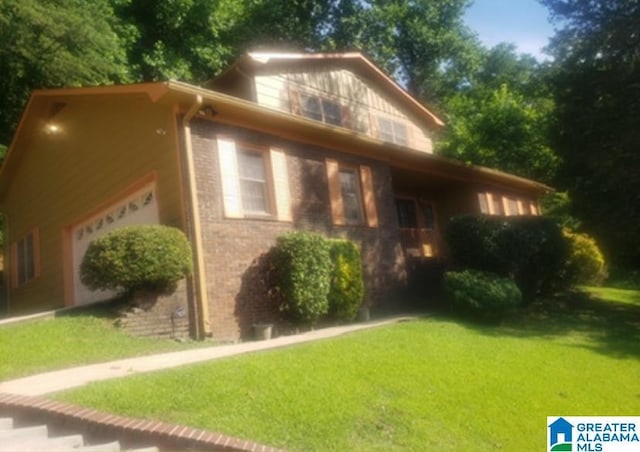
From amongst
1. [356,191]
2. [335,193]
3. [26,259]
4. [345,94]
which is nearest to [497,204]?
[345,94]

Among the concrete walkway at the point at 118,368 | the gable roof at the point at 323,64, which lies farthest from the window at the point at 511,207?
the concrete walkway at the point at 118,368

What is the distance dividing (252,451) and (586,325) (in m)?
9.61

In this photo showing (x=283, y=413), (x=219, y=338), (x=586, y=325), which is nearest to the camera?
(x=283, y=413)

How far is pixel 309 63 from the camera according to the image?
1548cm

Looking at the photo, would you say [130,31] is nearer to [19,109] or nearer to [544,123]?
[19,109]

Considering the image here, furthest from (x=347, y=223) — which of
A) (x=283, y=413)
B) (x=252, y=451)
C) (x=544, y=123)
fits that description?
(x=544, y=123)

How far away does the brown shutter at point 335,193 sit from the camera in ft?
38.4

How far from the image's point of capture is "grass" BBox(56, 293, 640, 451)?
465 cm

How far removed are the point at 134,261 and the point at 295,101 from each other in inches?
336

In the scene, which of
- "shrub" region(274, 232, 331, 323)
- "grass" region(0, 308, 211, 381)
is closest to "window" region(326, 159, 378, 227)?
"shrub" region(274, 232, 331, 323)

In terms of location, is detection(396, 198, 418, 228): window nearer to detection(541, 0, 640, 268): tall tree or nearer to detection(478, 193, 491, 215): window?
detection(478, 193, 491, 215): window

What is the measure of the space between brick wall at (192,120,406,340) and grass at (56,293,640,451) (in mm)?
2229

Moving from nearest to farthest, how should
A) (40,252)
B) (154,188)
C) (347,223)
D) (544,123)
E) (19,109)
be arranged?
(154,188) → (347,223) → (40,252) → (544,123) → (19,109)

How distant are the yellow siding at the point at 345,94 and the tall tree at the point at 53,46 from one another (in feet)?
24.9
